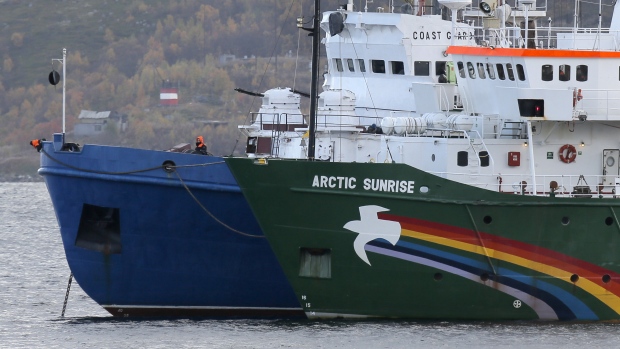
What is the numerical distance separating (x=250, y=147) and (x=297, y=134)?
1.15 m

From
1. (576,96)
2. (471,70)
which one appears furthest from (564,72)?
(471,70)

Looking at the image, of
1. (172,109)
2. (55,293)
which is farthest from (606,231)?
(172,109)

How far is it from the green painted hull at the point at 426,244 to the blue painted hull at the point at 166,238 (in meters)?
1.10

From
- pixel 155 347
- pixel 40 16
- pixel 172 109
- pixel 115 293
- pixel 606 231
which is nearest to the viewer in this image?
pixel 155 347

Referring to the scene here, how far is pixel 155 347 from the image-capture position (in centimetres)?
2783

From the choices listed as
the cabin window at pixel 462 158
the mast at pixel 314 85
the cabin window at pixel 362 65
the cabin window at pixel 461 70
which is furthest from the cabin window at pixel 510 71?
the cabin window at pixel 362 65

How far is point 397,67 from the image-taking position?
1423 inches

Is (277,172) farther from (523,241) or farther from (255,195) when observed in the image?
(523,241)

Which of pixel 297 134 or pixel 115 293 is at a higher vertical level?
pixel 297 134

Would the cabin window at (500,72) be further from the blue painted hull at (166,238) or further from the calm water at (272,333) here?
the blue painted hull at (166,238)

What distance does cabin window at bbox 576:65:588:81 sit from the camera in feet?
101

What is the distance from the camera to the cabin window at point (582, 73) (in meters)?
30.7

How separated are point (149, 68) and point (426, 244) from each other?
330 ft

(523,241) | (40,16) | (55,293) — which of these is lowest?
(55,293)
